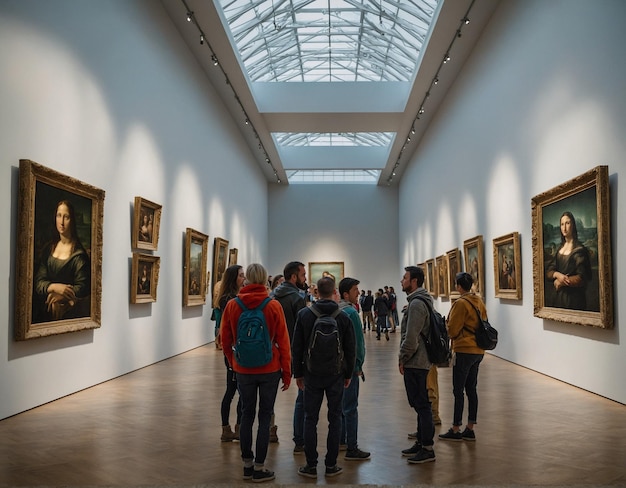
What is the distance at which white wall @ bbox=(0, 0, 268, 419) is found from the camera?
9.89 meters

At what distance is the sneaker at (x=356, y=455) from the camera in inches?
274

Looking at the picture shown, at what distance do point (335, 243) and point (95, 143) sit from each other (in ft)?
102

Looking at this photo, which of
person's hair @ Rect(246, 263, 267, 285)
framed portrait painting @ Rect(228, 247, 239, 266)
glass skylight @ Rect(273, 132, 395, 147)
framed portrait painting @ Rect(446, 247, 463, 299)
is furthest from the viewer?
glass skylight @ Rect(273, 132, 395, 147)

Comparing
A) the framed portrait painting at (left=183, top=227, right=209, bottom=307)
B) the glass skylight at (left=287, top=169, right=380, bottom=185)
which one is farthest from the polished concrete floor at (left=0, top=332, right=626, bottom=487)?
the glass skylight at (left=287, top=169, right=380, bottom=185)

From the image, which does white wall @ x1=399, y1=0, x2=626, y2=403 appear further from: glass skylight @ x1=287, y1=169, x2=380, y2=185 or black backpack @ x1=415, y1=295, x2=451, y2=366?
→ glass skylight @ x1=287, y1=169, x2=380, y2=185

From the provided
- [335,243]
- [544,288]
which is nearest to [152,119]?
[544,288]

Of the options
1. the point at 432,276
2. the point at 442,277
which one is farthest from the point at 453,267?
the point at 432,276

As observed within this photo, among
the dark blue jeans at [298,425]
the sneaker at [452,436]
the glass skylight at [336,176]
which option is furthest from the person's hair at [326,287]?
the glass skylight at [336,176]

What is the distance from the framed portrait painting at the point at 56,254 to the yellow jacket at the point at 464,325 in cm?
662

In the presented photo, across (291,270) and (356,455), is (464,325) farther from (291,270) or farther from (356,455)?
(291,270)

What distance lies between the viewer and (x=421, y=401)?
6.90 m

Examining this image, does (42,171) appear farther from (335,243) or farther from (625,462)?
(335,243)

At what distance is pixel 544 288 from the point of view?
47.0 feet

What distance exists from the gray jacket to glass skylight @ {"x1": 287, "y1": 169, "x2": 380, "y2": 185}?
37.5 m
